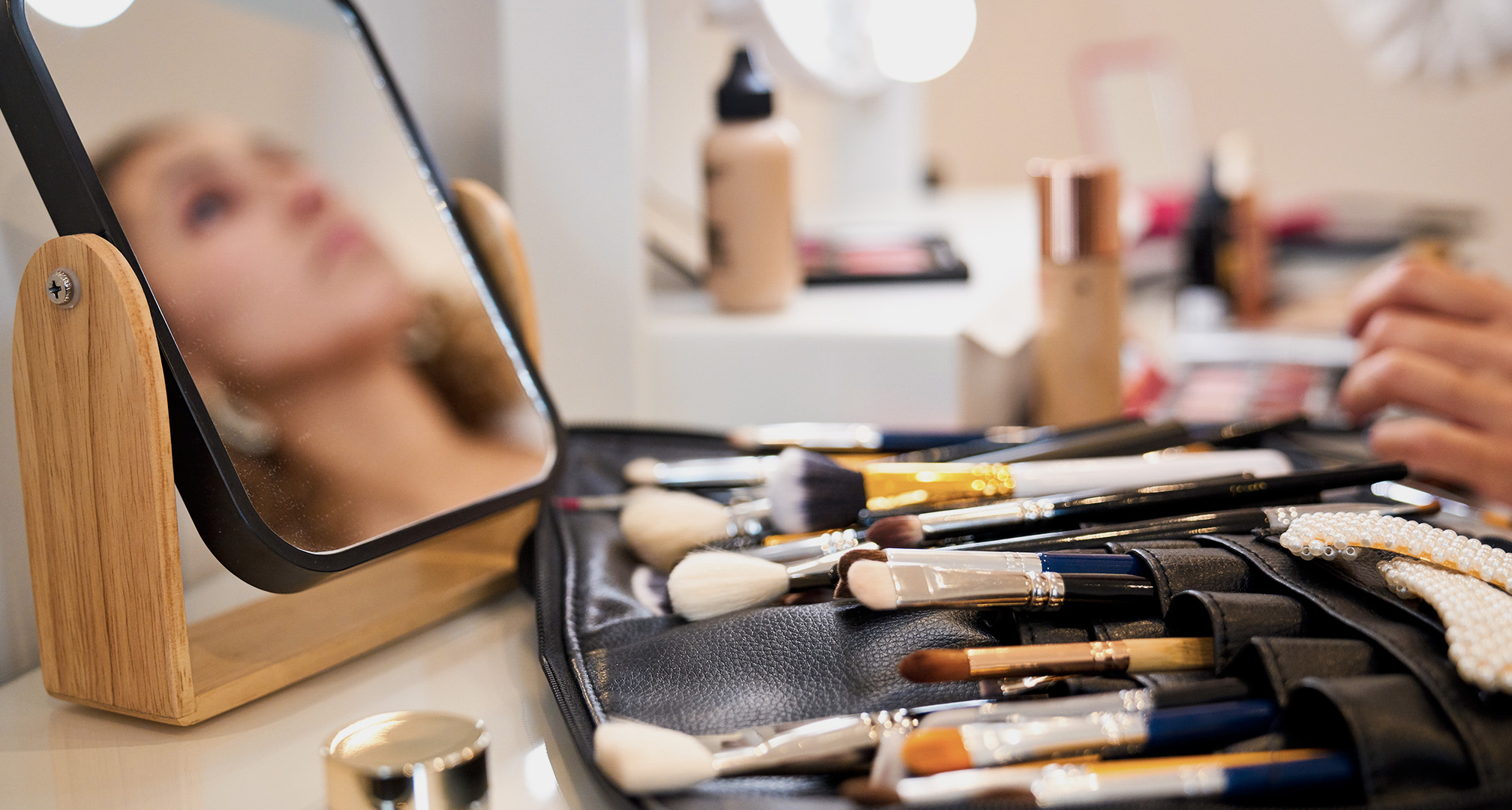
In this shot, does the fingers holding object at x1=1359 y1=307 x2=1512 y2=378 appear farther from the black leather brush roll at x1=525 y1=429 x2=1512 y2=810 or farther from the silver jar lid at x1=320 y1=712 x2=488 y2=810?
the silver jar lid at x1=320 y1=712 x2=488 y2=810

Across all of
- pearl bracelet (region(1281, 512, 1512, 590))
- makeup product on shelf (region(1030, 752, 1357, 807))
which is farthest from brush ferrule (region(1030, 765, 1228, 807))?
pearl bracelet (region(1281, 512, 1512, 590))

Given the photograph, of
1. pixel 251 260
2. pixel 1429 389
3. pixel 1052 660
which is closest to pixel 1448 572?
pixel 1052 660

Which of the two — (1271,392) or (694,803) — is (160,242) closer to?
(694,803)

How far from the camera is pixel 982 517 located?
387mm

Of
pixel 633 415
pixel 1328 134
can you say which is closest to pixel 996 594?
pixel 633 415

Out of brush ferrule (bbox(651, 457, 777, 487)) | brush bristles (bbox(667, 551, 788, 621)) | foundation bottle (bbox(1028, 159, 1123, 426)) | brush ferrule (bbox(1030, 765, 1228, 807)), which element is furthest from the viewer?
foundation bottle (bbox(1028, 159, 1123, 426))

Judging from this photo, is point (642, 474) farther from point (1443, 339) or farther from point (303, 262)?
point (1443, 339)

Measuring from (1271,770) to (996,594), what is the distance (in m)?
0.09

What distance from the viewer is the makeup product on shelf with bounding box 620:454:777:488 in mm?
506

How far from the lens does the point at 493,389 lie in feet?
1.62

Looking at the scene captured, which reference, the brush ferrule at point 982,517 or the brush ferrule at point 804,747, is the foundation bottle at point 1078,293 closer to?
the brush ferrule at point 982,517

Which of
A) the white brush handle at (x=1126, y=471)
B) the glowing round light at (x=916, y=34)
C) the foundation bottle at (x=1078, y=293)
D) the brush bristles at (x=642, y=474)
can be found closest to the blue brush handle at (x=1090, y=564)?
the white brush handle at (x=1126, y=471)

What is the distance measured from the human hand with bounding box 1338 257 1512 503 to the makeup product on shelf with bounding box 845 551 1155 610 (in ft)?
1.07

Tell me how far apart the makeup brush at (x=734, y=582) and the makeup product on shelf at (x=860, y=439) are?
0.58ft
